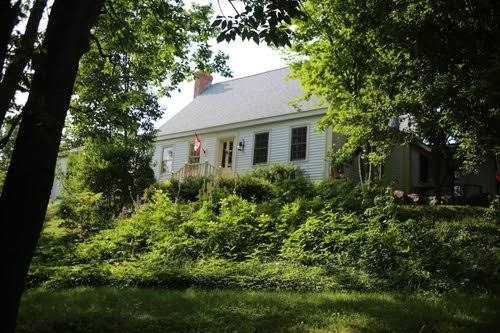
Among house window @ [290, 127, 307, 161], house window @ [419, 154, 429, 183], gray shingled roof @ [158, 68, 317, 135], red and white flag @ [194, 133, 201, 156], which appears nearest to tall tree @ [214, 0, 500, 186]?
house window @ [290, 127, 307, 161]

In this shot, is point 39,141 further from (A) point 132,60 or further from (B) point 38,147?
A: (A) point 132,60

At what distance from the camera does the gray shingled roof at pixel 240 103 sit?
81.7 ft

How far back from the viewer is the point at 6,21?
13.4 feet

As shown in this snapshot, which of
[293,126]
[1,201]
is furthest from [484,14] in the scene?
[293,126]

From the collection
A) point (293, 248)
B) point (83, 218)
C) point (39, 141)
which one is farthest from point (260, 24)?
point (83, 218)

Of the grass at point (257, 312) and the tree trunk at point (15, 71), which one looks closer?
the tree trunk at point (15, 71)

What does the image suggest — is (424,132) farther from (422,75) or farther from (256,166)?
(256,166)

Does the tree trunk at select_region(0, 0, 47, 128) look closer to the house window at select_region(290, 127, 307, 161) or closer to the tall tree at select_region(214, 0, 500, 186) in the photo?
the tall tree at select_region(214, 0, 500, 186)

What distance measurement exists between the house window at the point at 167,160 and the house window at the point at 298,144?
8264 mm

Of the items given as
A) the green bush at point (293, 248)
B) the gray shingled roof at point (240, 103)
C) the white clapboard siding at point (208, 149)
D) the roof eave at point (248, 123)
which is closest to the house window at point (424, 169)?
the gray shingled roof at point (240, 103)

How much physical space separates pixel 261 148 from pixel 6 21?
66.7 feet

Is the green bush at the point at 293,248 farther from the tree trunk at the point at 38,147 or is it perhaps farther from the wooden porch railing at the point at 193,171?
the wooden porch railing at the point at 193,171

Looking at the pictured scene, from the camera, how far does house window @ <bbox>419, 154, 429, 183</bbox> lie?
2682cm

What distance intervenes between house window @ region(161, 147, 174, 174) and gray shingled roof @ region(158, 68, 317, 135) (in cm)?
104
